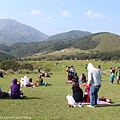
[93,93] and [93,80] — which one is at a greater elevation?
[93,80]

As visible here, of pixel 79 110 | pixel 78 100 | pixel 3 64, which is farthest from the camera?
pixel 3 64

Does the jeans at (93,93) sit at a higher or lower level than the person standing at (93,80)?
lower

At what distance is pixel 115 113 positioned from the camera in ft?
39.0

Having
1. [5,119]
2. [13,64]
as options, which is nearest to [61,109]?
[5,119]

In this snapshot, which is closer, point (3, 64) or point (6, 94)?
point (6, 94)

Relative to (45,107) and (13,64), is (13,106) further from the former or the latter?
(13,64)

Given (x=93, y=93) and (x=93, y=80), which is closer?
(x=93, y=80)

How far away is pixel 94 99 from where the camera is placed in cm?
1343

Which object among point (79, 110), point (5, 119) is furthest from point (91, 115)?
point (5, 119)

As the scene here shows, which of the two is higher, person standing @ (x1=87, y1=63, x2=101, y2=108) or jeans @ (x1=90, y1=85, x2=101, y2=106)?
person standing @ (x1=87, y1=63, x2=101, y2=108)

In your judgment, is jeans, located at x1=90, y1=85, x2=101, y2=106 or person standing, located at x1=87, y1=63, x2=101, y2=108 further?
jeans, located at x1=90, y1=85, x2=101, y2=106

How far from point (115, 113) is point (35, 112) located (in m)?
3.77

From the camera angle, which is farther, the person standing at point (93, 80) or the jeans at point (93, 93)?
the jeans at point (93, 93)

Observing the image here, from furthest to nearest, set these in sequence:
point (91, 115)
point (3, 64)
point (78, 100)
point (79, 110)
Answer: point (3, 64)
point (78, 100)
point (79, 110)
point (91, 115)
